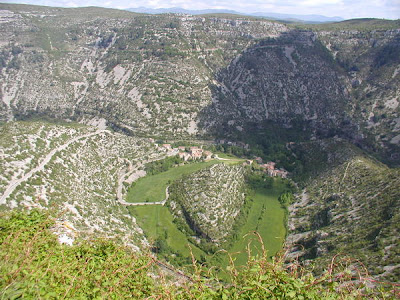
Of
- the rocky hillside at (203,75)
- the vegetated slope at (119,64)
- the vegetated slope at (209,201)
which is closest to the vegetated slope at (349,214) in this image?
the vegetated slope at (209,201)

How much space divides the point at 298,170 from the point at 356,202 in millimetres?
24159

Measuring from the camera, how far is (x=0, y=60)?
112 metres

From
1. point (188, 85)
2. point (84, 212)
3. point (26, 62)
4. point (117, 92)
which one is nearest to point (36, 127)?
point (84, 212)

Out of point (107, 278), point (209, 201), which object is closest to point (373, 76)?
point (209, 201)

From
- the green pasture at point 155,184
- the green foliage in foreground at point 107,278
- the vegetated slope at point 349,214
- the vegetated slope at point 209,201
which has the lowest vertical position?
the green pasture at point 155,184

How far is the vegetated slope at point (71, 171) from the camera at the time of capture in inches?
1353

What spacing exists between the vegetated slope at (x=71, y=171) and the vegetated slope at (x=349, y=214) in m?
22.2

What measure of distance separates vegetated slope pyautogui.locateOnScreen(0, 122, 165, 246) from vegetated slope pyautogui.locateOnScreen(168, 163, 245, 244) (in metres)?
8.56

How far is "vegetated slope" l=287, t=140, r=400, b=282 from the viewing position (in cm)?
2836

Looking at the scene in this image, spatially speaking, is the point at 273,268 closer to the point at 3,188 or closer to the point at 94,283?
the point at 94,283

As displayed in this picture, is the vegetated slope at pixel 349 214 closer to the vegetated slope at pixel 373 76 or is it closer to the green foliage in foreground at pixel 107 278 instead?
the green foliage in foreground at pixel 107 278

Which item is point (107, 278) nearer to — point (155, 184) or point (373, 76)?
point (155, 184)

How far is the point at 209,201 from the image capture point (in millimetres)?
48375

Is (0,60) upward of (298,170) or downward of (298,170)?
upward
